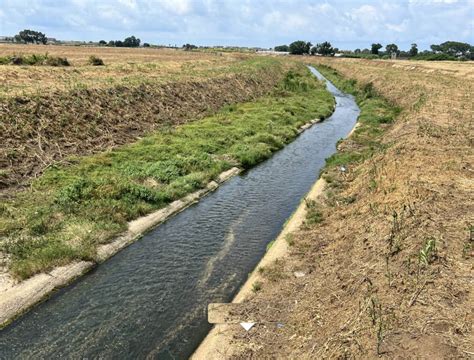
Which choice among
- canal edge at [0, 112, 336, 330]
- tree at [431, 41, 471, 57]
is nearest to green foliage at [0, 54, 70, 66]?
canal edge at [0, 112, 336, 330]

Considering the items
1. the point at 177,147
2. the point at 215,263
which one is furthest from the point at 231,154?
the point at 215,263

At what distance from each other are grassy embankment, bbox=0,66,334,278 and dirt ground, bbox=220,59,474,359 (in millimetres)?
7043

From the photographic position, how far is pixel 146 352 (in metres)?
10.2

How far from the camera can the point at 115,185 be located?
1798 cm

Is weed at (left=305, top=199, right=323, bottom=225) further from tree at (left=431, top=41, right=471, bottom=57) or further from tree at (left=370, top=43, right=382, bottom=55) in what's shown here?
tree at (left=431, top=41, right=471, bottom=57)

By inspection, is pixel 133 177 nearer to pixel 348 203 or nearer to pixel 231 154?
pixel 231 154

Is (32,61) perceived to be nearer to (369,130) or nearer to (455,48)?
(369,130)

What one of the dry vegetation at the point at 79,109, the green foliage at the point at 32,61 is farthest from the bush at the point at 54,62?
the dry vegetation at the point at 79,109

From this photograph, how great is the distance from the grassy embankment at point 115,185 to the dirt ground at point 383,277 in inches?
277

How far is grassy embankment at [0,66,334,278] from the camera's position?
13922mm

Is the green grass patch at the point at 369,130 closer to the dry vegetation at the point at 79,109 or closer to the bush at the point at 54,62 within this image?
the dry vegetation at the point at 79,109

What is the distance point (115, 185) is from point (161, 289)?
6844 millimetres

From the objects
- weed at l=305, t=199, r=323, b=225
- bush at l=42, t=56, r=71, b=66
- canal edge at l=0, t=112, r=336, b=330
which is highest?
bush at l=42, t=56, r=71, b=66

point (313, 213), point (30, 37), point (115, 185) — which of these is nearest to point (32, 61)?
point (115, 185)
